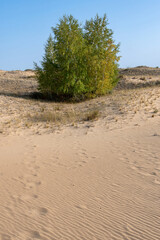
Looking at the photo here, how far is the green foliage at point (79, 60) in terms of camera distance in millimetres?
17484

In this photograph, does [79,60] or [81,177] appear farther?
[79,60]

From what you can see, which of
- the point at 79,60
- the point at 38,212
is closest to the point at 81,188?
the point at 38,212

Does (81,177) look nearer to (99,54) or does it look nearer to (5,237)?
(5,237)

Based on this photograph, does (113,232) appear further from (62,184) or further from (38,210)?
(62,184)

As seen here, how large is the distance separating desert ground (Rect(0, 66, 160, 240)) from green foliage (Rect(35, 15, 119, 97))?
6633 mm

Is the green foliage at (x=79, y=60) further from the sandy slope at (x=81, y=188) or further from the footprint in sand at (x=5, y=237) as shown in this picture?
the footprint in sand at (x=5, y=237)

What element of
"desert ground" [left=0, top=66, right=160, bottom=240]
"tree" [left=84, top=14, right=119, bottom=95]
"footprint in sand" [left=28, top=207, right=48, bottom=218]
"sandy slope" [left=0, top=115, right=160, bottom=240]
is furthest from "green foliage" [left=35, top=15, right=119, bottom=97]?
"footprint in sand" [left=28, top=207, right=48, bottom=218]

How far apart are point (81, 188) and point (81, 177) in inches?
23.0

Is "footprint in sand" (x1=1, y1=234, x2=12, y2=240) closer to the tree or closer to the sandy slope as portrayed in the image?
the sandy slope

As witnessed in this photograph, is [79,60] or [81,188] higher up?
[79,60]

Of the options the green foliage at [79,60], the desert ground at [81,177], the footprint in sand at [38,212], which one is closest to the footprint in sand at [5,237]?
the desert ground at [81,177]

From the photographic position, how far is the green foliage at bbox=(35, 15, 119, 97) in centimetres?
1748

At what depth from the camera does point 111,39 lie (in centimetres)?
1853

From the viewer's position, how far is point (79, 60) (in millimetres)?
18109
